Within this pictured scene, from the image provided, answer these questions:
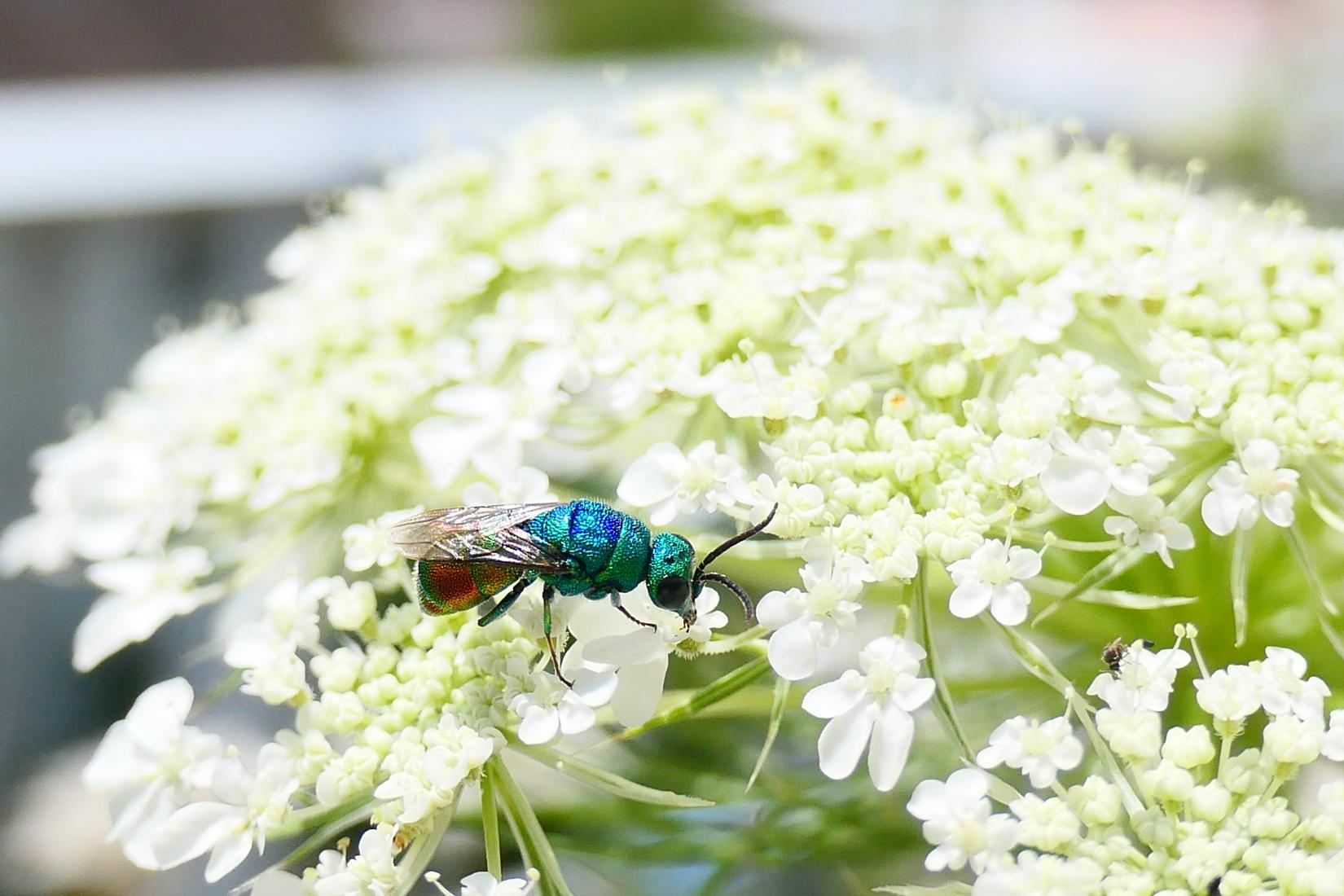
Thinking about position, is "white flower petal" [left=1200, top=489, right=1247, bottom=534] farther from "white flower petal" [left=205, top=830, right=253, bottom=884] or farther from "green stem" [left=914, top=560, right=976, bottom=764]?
"white flower petal" [left=205, top=830, right=253, bottom=884]

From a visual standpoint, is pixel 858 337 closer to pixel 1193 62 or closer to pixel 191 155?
pixel 191 155

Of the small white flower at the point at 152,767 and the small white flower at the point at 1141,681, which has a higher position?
the small white flower at the point at 1141,681

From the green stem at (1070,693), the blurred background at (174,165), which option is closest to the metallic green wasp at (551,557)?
the green stem at (1070,693)

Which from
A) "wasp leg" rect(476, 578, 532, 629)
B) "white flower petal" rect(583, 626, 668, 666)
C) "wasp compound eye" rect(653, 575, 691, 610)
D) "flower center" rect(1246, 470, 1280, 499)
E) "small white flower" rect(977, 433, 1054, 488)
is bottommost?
"white flower petal" rect(583, 626, 668, 666)

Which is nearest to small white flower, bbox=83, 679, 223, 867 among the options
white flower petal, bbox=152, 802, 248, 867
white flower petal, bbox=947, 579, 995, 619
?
white flower petal, bbox=152, 802, 248, 867

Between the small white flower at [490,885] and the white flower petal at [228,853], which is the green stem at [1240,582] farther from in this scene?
the white flower petal at [228,853]

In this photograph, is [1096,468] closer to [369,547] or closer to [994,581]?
[994,581]

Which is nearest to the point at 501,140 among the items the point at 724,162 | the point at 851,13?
the point at 724,162
